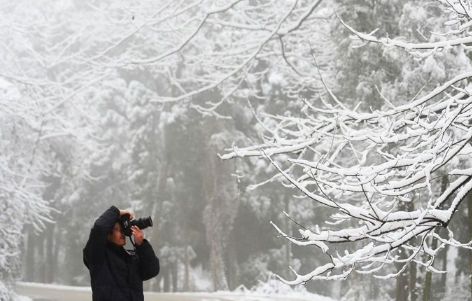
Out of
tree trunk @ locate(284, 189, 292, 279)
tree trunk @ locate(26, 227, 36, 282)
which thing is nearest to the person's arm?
tree trunk @ locate(284, 189, 292, 279)

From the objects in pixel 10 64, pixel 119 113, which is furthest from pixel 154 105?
pixel 10 64

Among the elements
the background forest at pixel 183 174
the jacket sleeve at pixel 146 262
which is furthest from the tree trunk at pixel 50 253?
the jacket sleeve at pixel 146 262

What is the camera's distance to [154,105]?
34.2 m

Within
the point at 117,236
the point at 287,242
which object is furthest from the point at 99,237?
the point at 287,242

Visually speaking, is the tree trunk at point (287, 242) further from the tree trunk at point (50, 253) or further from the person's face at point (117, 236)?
the person's face at point (117, 236)

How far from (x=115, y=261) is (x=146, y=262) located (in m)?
0.21

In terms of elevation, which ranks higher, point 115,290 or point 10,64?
point 10,64

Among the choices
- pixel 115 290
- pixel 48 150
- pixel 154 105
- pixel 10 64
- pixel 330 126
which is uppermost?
pixel 154 105

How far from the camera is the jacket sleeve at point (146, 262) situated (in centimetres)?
479

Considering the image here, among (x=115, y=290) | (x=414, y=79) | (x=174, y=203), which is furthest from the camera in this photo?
(x=174, y=203)

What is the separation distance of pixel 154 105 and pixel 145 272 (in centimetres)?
2975

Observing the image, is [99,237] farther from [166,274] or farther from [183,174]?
[166,274]

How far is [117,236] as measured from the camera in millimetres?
4742

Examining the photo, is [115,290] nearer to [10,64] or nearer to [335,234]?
[335,234]
